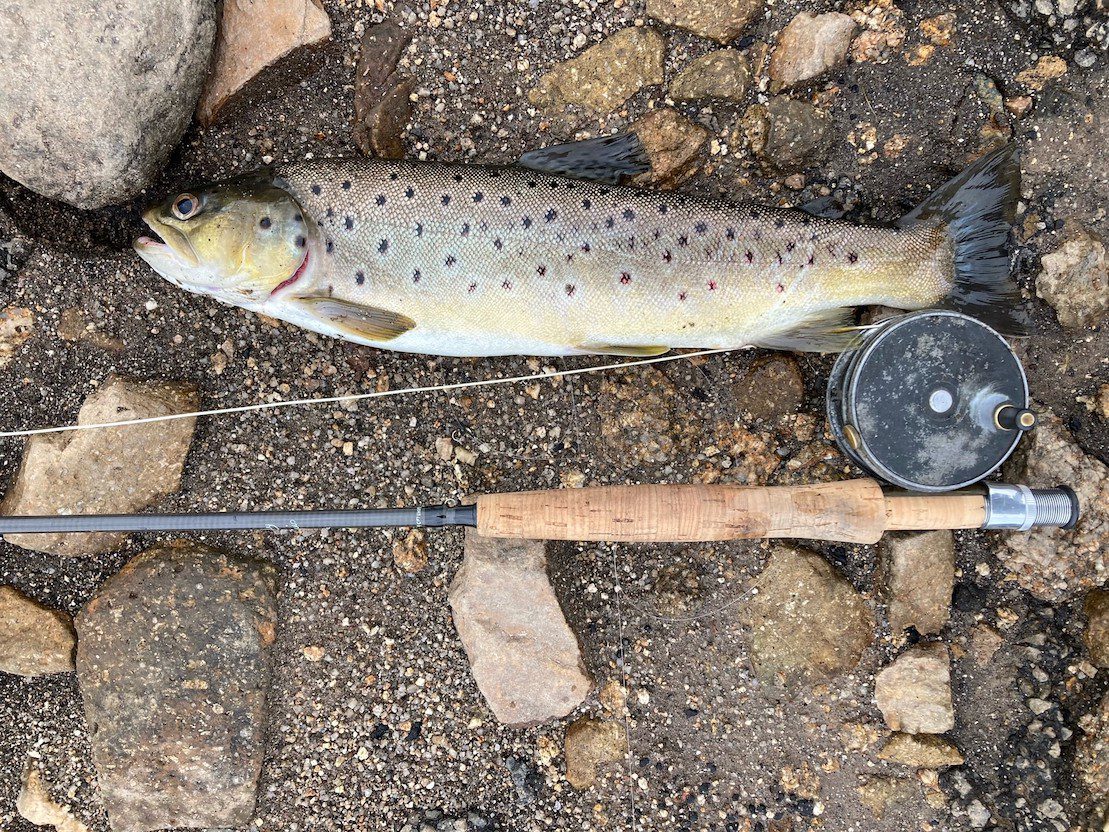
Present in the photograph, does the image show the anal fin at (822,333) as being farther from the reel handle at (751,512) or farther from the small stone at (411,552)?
the small stone at (411,552)

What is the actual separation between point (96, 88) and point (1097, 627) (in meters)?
4.13

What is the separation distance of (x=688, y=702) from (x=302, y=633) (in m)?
1.56

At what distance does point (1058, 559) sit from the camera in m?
2.68

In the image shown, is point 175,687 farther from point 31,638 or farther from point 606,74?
point 606,74

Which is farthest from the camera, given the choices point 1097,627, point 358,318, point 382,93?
point 382,93

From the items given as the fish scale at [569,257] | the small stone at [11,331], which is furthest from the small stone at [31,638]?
the fish scale at [569,257]

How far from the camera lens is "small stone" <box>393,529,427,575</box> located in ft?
9.25

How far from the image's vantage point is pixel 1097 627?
2686mm

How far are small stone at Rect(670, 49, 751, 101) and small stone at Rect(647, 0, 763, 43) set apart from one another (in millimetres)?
76

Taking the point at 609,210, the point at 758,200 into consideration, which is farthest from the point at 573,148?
the point at 758,200

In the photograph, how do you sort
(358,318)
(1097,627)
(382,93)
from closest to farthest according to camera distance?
(358,318), (1097,627), (382,93)

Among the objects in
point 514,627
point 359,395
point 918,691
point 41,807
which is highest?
point 359,395

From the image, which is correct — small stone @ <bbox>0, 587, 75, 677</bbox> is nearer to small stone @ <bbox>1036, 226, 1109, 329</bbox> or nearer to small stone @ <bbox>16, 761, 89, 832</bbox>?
small stone @ <bbox>16, 761, 89, 832</bbox>

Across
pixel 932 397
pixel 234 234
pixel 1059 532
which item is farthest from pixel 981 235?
pixel 234 234
